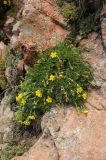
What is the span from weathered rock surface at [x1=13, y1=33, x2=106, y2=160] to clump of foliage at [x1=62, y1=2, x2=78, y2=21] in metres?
1.12

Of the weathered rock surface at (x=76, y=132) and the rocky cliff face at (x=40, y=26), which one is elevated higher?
the rocky cliff face at (x=40, y=26)

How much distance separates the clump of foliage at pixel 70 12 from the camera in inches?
263

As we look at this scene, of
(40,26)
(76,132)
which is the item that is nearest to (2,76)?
(40,26)

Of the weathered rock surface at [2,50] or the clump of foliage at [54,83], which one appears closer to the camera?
the clump of foliage at [54,83]

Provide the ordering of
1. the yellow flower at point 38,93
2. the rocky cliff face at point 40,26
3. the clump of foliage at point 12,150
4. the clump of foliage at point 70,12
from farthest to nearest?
the clump of foliage at point 70,12, the rocky cliff face at point 40,26, the clump of foliage at point 12,150, the yellow flower at point 38,93

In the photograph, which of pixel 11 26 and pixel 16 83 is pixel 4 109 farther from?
pixel 11 26

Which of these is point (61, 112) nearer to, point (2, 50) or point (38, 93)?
point (38, 93)

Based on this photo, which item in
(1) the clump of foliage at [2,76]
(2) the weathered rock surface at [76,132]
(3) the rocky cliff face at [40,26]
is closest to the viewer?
(2) the weathered rock surface at [76,132]

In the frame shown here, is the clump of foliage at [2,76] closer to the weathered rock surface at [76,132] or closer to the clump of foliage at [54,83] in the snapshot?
the clump of foliage at [54,83]

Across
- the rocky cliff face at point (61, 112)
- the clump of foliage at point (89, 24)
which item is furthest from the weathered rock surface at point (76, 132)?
the clump of foliage at point (89, 24)

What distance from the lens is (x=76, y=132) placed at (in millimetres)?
5547

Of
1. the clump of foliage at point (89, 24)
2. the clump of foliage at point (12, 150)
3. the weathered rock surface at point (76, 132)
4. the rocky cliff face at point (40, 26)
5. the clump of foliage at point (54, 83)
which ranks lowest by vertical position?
the clump of foliage at point (12, 150)

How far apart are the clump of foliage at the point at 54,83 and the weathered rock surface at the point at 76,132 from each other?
148mm

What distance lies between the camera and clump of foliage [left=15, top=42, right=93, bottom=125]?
5801 mm
